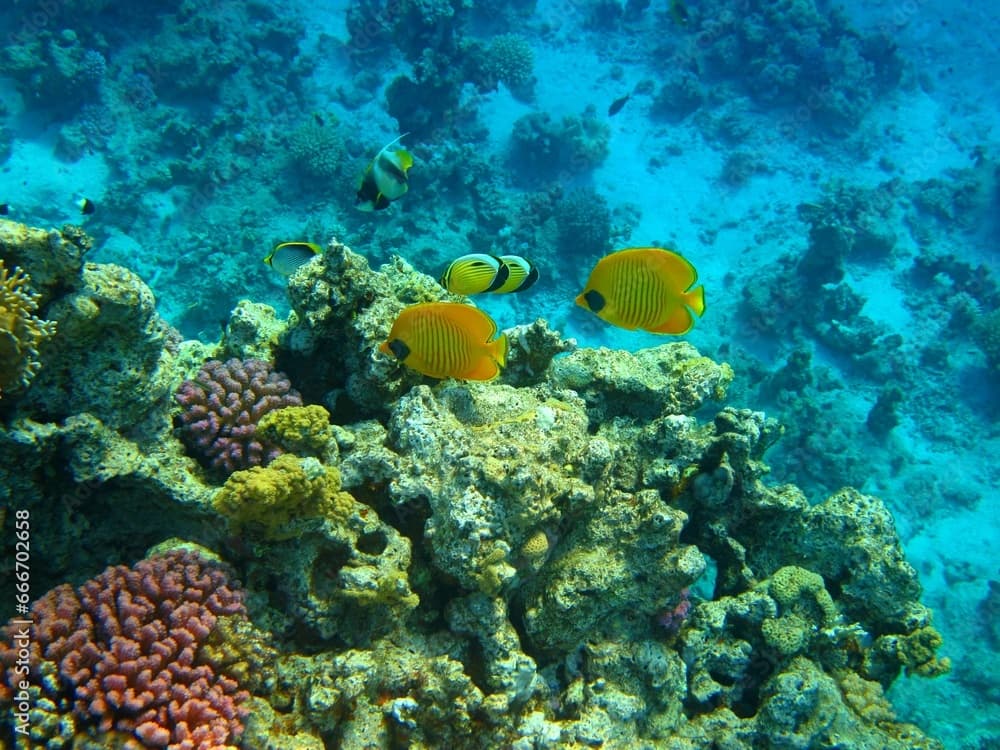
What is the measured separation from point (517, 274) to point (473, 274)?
1.50ft

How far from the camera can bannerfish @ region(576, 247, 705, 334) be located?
3.06m

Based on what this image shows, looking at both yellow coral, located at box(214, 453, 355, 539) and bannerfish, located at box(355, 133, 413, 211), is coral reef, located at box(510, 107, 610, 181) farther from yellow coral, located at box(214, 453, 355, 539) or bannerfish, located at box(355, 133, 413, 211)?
yellow coral, located at box(214, 453, 355, 539)

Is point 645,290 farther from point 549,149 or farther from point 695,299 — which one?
point 549,149

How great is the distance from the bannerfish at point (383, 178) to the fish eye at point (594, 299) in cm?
272

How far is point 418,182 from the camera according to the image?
14117 millimetres

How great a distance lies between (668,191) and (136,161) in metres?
14.3

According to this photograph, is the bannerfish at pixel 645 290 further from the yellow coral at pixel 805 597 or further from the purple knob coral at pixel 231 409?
the yellow coral at pixel 805 597

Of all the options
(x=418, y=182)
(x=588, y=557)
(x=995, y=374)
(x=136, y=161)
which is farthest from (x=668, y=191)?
(x=588, y=557)

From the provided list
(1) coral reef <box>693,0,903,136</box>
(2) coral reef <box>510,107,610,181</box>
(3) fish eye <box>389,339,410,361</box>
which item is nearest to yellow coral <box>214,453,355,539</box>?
(3) fish eye <box>389,339,410,361</box>

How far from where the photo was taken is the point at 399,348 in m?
2.78

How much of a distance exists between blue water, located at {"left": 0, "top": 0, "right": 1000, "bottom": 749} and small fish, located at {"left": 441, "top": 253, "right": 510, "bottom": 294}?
828cm

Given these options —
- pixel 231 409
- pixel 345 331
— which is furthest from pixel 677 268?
pixel 231 409

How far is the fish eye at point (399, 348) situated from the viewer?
109 inches

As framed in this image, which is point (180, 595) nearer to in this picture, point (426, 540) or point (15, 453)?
point (15, 453)
